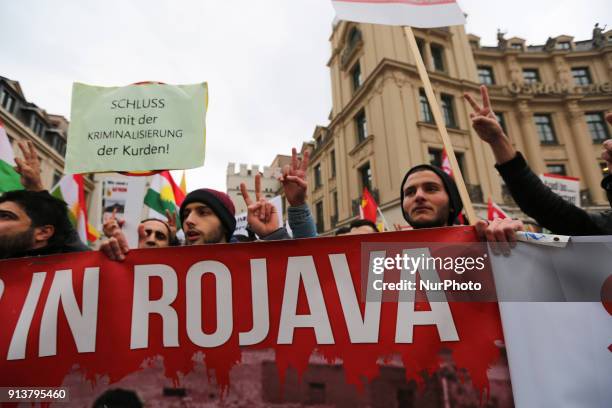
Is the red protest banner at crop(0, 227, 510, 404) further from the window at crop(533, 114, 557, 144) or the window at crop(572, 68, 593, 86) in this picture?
the window at crop(572, 68, 593, 86)

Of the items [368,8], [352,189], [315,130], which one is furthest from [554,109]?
[368,8]

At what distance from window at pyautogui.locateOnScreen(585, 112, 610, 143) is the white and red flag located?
22.5m

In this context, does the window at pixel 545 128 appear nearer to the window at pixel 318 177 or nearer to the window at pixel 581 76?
the window at pixel 581 76

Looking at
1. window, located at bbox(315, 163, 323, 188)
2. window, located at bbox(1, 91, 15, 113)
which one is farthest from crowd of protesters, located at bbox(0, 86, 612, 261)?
window, located at bbox(1, 91, 15, 113)

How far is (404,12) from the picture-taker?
101 inches

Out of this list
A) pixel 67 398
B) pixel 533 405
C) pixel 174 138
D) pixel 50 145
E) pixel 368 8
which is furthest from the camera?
pixel 50 145

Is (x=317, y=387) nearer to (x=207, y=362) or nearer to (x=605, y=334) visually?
(x=207, y=362)

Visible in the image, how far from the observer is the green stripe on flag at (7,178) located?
10.1 ft

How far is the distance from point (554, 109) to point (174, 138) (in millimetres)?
23788

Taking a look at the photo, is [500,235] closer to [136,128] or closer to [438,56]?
[136,128]

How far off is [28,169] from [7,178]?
2.71 feet

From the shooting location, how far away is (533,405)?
138 centimetres

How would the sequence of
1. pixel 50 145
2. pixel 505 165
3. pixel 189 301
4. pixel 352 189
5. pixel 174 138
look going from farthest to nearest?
pixel 50 145, pixel 352 189, pixel 174 138, pixel 505 165, pixel 189 301

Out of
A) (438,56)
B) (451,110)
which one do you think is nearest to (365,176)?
(451,110)
